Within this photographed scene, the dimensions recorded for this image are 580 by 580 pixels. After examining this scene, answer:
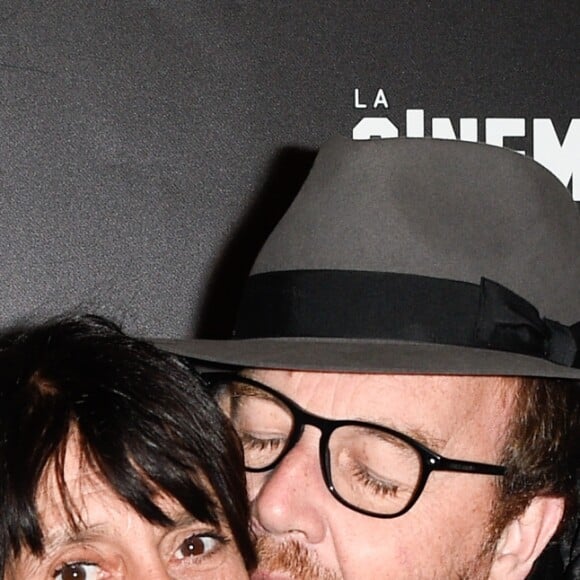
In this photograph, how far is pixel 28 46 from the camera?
2.18 metres

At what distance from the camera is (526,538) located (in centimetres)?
167

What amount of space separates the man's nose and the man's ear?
267 mm

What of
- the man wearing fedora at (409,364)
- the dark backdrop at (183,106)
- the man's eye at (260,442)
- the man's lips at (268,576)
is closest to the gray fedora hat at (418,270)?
the man wearing fedora at (409,364)

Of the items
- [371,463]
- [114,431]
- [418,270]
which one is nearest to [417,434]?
[371,463]

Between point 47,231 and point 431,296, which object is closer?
point 431,296

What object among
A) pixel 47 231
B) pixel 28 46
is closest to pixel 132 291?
pixel 47 231

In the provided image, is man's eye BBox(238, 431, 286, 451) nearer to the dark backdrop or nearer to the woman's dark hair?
the woman's dark hair

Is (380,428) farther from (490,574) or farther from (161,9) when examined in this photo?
(161,9)

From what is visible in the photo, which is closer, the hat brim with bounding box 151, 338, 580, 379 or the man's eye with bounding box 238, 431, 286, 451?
the hat brim with bounding box 151, 338, 580, 379

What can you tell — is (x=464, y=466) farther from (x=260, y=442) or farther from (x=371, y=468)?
(x=260, y=442)

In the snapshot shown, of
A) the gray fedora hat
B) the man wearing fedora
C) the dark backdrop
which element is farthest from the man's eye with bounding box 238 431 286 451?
the dark backdrop

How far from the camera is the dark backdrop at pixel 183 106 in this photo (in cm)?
218

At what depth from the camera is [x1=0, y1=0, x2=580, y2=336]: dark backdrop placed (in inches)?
85.7

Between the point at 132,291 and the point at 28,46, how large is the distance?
1.37 ft
